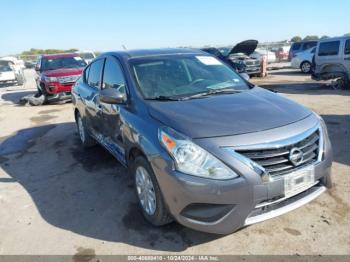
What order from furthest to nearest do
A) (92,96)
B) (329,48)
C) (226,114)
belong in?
(329,48) < (92,96) < (226,114)

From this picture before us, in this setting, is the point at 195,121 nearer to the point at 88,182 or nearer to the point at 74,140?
the point at 88,182

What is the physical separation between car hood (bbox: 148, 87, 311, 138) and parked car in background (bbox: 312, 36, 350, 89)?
9.60 meters

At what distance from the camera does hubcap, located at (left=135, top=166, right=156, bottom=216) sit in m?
3.29

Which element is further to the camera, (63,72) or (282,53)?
(282,53)

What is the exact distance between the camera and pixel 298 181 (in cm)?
288

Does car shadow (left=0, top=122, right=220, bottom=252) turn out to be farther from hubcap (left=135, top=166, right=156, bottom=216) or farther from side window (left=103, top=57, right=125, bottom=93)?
side window (left=103, top=57, right=125, bottom=93)

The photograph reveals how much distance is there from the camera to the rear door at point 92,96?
16.0ft

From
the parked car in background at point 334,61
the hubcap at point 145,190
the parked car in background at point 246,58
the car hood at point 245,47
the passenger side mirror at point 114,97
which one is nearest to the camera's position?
the hubcap at point 145,190

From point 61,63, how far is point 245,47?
886 cm

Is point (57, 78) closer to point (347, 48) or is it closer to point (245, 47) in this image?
point (245, 47)

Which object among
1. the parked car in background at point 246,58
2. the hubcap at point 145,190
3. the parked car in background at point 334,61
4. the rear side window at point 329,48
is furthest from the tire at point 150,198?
the parked car in background at point 246,58

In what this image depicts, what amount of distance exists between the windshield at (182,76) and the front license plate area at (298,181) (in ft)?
4.56

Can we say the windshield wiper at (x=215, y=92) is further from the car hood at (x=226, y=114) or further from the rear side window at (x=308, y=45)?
the rear side window at (x=308, y=45)


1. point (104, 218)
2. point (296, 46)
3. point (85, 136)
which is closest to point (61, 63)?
point (85, 136)
